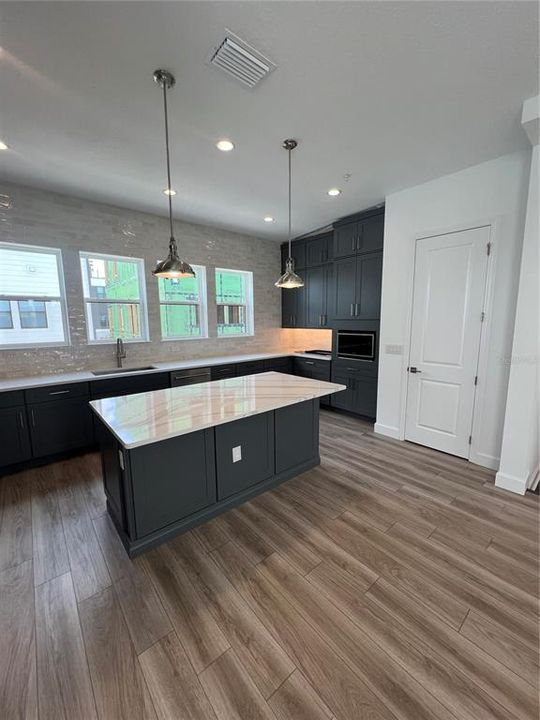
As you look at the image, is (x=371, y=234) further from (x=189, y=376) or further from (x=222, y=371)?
(x=189, y=376)

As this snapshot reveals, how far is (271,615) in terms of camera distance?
1549 millimetres

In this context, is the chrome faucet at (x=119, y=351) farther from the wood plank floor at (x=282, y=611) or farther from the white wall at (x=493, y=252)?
the white wall at (x=493, y=252)

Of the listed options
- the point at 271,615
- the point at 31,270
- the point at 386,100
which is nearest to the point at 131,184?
the point at 31,270

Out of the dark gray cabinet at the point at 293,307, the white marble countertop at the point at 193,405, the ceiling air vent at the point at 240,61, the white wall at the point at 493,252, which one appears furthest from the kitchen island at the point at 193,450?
the dark gray cabinet at the point at 293,307

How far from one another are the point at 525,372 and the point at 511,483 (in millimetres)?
998

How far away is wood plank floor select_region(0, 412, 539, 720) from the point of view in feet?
3.99

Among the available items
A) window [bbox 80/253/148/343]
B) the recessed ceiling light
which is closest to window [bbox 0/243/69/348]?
window [bbox 80/253/148/343]

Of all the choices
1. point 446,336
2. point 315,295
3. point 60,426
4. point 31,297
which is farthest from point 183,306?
point 446,336

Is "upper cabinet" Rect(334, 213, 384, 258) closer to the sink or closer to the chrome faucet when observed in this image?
the sink

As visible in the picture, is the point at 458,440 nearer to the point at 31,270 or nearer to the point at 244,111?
the point at 244,111

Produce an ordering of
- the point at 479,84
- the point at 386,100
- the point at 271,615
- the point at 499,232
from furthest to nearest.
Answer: the point at 499,232 < the point at 386,100 < the point at 479,84 < the point at 271,615

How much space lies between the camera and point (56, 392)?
3.09 metres

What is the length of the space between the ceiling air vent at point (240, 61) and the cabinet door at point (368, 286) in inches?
104

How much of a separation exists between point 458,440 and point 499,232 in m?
2.10
